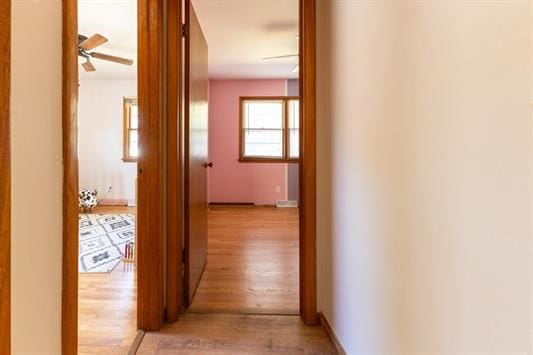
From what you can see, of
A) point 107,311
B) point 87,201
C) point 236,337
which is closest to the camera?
point 236,337

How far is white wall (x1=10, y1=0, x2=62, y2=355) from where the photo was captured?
69 centimetres

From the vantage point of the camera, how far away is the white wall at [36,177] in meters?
0.69

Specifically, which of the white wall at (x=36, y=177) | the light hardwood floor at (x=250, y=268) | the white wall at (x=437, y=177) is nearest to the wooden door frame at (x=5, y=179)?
the white wall at (x=36, y=177)

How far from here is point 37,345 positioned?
0.76m

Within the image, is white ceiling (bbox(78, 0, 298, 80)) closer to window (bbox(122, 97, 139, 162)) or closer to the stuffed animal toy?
window (bbox(122, 97, 139, 162))

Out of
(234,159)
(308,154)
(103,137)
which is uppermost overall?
(103,137)

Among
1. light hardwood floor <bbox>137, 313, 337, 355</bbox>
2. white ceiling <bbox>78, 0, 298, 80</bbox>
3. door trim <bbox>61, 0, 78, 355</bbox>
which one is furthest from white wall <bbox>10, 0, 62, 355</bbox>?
white ceiling <bbox>78, 0, 298, 80</bbox>

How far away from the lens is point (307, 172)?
1710 millimetres

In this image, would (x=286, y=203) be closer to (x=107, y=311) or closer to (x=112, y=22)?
(x=112, y=22)

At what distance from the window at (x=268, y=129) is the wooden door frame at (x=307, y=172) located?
3985 mm

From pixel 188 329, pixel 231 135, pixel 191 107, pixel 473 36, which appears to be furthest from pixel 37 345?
pixel 231 135

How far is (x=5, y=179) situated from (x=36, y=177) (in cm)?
11

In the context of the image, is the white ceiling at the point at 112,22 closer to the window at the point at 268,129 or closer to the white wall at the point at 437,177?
the window at the point at 268,129

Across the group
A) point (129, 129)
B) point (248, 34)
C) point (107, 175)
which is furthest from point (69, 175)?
point (107, 175)
